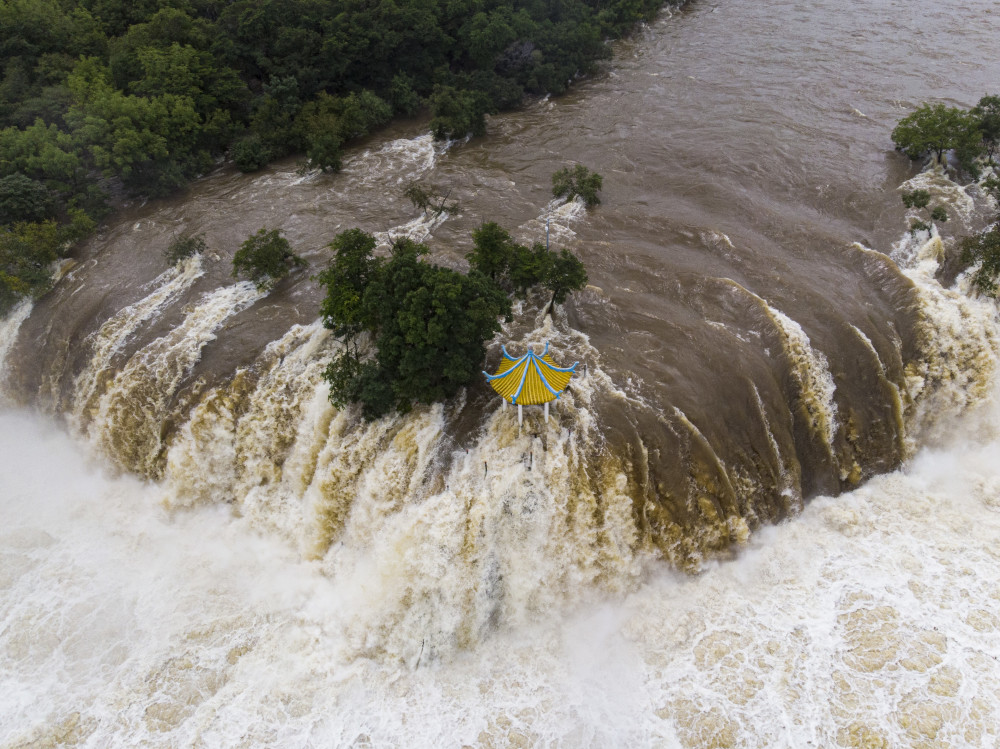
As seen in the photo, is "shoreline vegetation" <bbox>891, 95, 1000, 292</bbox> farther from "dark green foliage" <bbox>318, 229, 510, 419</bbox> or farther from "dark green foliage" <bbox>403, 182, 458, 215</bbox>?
"dark green foliage" <bbox>403, 182, 458, 215</bbox>

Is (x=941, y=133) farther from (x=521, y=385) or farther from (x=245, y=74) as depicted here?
(x=245, y=74)

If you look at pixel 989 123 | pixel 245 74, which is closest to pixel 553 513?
pixel 989 123

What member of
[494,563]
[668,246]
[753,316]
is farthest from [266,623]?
[668,246]

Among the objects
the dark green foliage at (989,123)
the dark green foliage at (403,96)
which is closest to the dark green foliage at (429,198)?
the dark green foliage at (403,96)

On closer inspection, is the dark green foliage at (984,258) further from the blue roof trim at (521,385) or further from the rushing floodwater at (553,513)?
the blue roof trim at (521,385)

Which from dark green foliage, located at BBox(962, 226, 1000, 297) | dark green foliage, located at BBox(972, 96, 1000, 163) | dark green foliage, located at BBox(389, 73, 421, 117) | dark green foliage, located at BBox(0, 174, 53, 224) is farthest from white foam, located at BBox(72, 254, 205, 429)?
dark green foliage, located at BBox(972, 96, 1000, 163)

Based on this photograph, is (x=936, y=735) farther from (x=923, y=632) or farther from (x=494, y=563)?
(x=494, y=563)
